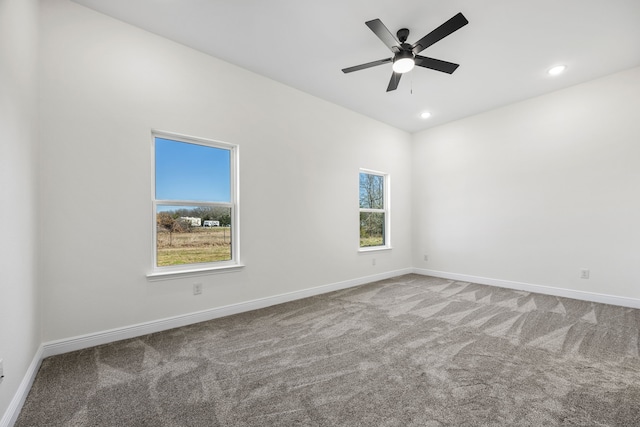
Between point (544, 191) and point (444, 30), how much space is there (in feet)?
10.6

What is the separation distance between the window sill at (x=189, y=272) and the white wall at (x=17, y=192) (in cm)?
84

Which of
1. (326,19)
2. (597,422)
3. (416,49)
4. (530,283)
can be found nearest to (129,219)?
(326,19)

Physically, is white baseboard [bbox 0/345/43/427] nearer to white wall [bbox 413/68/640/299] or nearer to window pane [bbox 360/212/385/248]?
window pane [bbox 360/212/385/248]

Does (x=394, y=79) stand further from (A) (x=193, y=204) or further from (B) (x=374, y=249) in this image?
(B) (x=374, y=249)

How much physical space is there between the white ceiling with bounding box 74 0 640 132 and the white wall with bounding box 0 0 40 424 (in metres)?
0.95

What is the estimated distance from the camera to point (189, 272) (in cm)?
294

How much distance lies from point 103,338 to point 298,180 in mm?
2704

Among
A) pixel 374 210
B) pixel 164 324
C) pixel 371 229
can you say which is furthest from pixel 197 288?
pixel 374 210

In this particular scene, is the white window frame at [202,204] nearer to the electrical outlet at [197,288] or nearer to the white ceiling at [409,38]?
the electrical outlet at [197,288]

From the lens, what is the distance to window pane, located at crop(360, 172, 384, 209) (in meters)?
5.08

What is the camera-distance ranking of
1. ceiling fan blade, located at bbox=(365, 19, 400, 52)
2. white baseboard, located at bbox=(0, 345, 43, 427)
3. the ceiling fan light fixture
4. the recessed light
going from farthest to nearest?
the recessed light < the ceiling fan light fixture < ceiling fan blade, located at bbox=(365, 19, 400, 52) < white baseboard, located at bbox=(0, 345, 43, 427)

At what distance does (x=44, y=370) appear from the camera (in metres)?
2.05

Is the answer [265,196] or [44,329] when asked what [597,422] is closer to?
[265,196]

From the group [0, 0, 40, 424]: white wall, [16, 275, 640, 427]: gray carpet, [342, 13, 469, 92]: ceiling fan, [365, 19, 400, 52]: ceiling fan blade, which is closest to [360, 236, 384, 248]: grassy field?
[16, 275, 640, 427]: gray carpet
